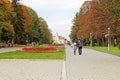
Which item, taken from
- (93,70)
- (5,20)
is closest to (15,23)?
(5,20)

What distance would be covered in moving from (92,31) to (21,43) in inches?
1546

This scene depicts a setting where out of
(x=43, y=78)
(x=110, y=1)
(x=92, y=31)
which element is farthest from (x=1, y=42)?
(x=43, y=78)

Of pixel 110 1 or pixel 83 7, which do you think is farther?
pixel 83 7

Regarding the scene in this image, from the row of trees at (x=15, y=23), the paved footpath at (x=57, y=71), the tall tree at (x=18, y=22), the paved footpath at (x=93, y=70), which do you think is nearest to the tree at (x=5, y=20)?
the row of trees at (x=15, y=23)

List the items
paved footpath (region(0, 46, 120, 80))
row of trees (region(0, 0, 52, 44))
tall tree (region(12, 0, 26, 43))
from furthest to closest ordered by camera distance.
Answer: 1. tall tree (region(12, 0, 26, 43))
2. row of trees (region(0, 0, 52, 44))
3. paved footpath (region(0, 46, 120, 80))

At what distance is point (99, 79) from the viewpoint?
48.5 feet

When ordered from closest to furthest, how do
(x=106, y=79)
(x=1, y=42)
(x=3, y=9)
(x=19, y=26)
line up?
1. (x=106, y=79)
2. (x=3, y=9)
3. (x=1, y=42)
4. (x=19, y=26)

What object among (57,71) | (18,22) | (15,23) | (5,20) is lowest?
(57,71)

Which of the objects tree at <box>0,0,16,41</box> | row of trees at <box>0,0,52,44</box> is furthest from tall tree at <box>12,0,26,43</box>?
tree at <box>0,0,16,41</box>

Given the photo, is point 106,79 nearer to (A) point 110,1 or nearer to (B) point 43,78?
(B) point 43,78

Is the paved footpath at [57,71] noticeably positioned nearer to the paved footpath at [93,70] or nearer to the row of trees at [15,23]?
the paved footpath at [93,70]

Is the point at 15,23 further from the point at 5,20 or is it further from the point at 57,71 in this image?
the point at 57,71

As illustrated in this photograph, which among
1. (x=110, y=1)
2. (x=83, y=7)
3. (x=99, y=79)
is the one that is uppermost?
(x=83, y=7)

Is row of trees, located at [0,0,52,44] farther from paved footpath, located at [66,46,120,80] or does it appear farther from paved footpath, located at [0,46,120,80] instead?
paved footpath, located at [0,46,120,80]
